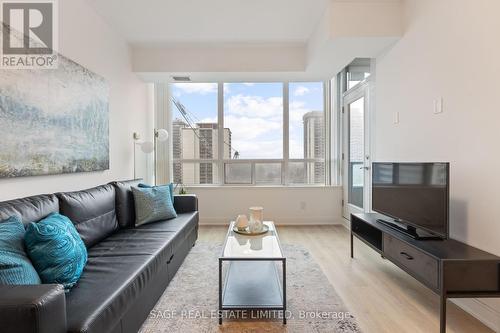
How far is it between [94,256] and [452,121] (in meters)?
2.86

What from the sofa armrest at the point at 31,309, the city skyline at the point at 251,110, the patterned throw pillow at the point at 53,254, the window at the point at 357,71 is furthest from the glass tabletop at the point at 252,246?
the window at the point at 357,71

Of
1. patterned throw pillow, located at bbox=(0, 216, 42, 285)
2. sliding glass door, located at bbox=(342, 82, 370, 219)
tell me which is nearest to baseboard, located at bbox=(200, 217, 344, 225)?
sliding glass door, located at bbox=(342, 82, 370, 219)

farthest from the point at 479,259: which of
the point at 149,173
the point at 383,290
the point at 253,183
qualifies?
the point at 149,173

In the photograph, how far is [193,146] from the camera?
15.9 feet

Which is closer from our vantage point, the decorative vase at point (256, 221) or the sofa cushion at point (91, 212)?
the sofa cushion at point (91, 212)

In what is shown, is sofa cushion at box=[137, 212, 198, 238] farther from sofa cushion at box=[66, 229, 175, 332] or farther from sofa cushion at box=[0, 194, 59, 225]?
sofa cushion at box=[0, 194, 59, 225]

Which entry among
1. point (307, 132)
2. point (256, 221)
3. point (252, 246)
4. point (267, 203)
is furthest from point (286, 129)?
point (252, 246)

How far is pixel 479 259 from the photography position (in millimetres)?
1658

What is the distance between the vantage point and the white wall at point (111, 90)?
2249 mm

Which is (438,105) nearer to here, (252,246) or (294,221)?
(252,246)

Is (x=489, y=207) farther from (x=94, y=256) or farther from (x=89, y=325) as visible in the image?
(x=94, y=256)

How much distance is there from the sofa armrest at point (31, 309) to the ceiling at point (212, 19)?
2837mm

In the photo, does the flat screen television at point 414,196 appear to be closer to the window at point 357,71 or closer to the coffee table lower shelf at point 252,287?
the coffee table lower shelf at point 252,287

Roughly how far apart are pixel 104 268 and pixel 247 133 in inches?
136
